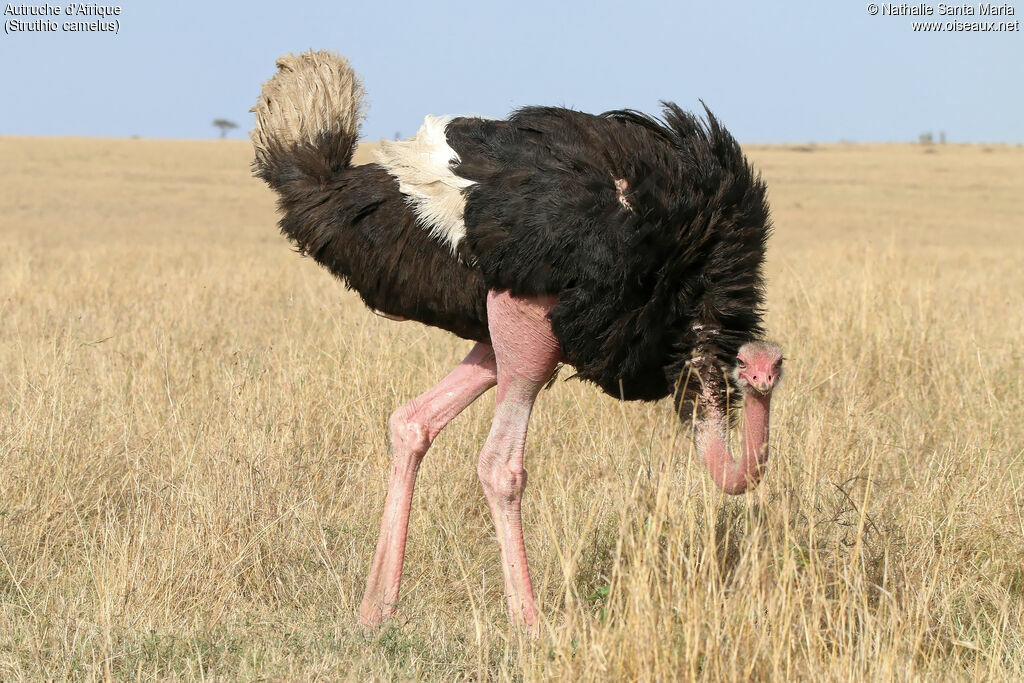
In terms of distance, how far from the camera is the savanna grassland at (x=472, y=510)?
2982 mm

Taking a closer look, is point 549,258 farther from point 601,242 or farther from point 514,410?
point 514,410

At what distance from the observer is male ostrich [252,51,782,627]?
10.4 feet

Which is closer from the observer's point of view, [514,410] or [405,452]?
[514,410]

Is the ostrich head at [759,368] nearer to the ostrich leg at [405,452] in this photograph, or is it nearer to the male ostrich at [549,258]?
the male ostrich at [549,258]

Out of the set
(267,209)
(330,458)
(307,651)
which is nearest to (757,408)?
(307,651)

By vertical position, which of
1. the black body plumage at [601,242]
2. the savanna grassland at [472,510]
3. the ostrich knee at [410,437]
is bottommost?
the savanna grassland at [472,510]

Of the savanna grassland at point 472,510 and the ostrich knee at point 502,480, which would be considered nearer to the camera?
the savanna grassland at point 472,510

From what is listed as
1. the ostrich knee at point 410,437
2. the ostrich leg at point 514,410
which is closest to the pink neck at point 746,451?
the ostrich leg at point 514,410

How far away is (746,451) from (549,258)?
73cm

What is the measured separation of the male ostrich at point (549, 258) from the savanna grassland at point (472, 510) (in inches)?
9.3

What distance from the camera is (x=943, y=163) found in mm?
41969

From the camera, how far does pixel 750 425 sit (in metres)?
3.20

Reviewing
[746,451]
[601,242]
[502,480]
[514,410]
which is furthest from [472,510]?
[601,242]

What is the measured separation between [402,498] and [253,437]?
1096 millimetres
